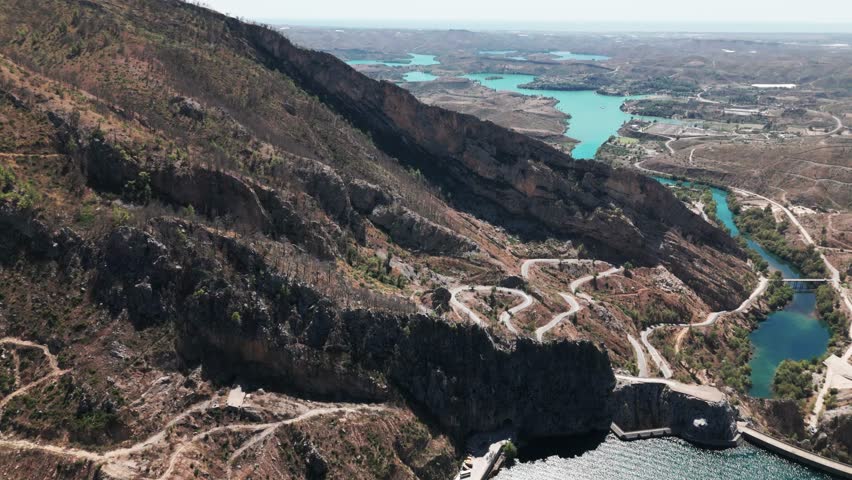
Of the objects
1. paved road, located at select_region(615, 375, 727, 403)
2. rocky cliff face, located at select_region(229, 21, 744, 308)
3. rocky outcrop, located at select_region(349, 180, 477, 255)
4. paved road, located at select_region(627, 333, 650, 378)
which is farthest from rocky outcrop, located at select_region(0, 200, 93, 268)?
rocky cliff face, located at select_region(229, 21, 744, 308)

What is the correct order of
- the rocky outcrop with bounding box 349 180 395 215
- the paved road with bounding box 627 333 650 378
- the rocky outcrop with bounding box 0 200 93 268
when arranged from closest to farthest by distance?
the rocky outcrop with bounding box 0 200 93 268, the paved road with bounding box 627 333 650 378, the rocky outcrop with bounding box 349 180 395 215


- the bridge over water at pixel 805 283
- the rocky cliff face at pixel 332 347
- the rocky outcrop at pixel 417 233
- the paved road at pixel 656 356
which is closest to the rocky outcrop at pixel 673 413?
the rocky cliff face at pixel 332 347

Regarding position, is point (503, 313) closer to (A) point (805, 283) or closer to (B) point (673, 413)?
(B) point (673, 413)

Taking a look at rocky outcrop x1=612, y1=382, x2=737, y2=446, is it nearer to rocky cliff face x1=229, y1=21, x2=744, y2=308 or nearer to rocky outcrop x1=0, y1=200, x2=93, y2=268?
rocky cliff face x1=229, y1=21, x2=744, y2=308

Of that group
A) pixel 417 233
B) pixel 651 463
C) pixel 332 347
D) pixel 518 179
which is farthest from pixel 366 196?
pixel 651 463

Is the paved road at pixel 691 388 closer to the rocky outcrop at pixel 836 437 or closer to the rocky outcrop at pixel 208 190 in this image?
→ the rocky outcrop at pixel 836 437
